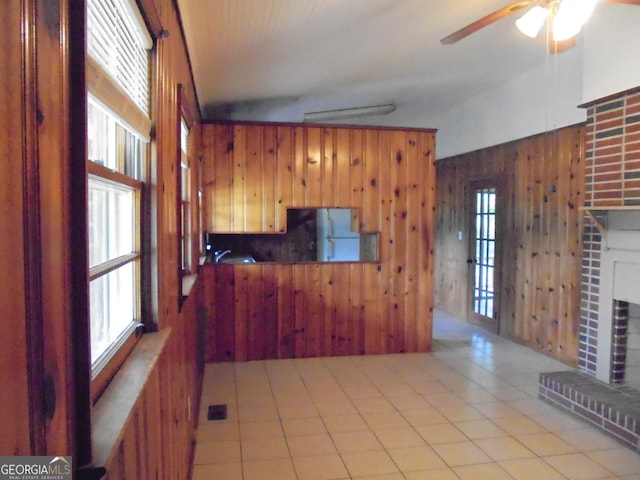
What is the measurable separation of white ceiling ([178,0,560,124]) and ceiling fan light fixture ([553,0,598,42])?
2.35 feet

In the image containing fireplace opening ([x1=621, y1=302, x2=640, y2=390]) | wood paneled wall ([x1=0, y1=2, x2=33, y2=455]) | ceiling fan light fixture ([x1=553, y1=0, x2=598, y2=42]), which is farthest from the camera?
fireplace opening ([x1=621, y1=302, x2=640, y2=390])

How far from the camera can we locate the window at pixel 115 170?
1.10m

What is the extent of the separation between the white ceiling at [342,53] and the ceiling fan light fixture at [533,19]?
0.56 m

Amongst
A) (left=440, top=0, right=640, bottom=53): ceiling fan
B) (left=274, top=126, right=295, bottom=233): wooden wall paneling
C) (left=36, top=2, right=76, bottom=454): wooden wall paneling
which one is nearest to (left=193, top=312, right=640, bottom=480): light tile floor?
(left=274, top=126, right=295, bottom=233): wooden wall paneling

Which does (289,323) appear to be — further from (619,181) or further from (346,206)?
(619,181)

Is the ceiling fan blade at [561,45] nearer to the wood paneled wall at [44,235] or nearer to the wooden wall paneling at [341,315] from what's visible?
the wooden wall paneling at [341,315]

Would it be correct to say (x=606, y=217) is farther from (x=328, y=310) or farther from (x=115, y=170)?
(x=115, y=170)

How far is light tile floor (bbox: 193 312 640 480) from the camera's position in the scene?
2605mm

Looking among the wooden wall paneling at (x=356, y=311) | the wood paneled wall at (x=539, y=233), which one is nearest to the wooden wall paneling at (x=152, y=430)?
the wooden wall paneling at (x=356, y=311)

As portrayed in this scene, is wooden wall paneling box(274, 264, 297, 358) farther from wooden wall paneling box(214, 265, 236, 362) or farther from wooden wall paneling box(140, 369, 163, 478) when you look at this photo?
wooden wall paneling box(140, 369, 163, 478)

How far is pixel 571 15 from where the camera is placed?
2.45m

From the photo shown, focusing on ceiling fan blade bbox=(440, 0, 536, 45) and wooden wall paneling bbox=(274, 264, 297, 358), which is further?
wooden wall paneling bbox=(274, 264, 297, 358)

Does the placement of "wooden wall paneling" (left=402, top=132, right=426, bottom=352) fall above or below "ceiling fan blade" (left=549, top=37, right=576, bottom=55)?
below

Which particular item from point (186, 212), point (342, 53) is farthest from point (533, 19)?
point (186, 212)
